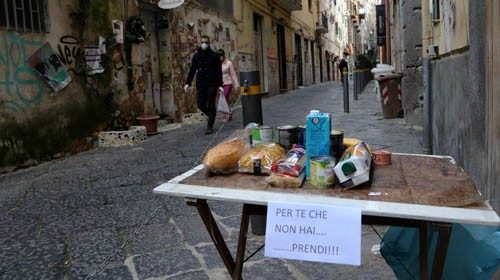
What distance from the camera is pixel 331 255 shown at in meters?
1.55

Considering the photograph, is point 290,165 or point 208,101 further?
point 208,101

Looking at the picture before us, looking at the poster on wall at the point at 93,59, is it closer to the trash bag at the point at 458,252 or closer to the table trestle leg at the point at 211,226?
the table trestle leg at the point at 211,226

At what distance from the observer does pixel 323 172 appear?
Answer: 1.66 metres

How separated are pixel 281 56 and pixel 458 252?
62.2 feet

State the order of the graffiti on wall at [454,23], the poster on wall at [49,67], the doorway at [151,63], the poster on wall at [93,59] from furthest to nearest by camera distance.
A: the doorway at [151,63], the poster on wall at [93,59], the poster on wall at [49,67], the graffiti on wall at [454,23]

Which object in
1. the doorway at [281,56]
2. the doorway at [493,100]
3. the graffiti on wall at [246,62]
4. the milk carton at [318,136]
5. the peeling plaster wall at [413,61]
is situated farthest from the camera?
the doorway at [281,56]

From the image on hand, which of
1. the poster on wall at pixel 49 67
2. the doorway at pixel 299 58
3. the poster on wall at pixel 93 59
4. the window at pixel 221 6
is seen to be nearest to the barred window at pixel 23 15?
the poster on wall at pixel 49 67

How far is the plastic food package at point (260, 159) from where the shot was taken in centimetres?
183

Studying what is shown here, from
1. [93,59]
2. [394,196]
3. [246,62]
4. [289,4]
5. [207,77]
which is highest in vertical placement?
[289,4]

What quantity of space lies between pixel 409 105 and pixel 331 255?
6.35 meters

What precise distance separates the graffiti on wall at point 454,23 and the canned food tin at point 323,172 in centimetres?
193

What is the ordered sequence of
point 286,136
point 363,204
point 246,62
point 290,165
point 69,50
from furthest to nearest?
1. point 246,62
2. point 69,50
3. point 286,136
4. point 290,165
5. point 363,204

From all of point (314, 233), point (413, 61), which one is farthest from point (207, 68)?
point (314, 233)

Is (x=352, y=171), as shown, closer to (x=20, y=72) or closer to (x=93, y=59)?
(x=20, y=72)
